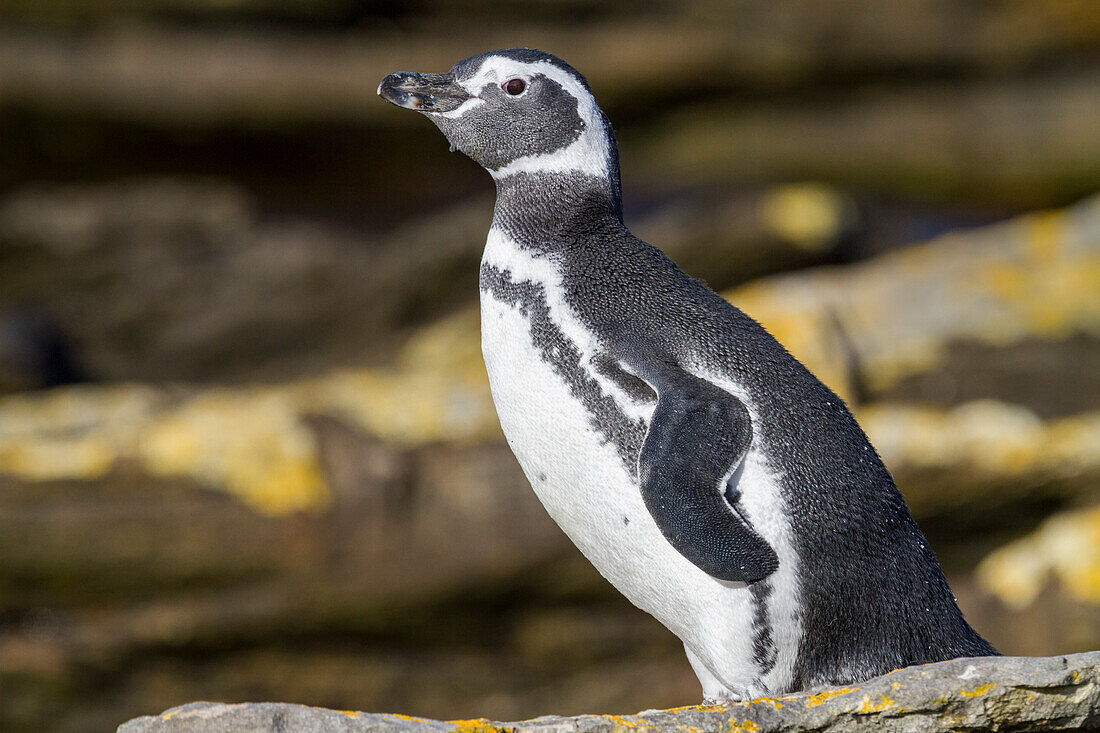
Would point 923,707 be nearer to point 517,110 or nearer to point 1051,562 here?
point 517,110

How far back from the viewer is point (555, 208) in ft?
5.69

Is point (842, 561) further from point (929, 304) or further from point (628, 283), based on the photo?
point (929, 304)

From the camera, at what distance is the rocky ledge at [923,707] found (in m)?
1.40

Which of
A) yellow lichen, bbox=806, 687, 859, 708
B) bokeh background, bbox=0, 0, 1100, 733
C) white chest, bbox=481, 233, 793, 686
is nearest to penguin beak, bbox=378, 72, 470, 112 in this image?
white chest, bbox=481, 233, 793, 686

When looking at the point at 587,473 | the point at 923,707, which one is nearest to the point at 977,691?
the point at 923,707

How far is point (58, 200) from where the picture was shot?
15.7ft

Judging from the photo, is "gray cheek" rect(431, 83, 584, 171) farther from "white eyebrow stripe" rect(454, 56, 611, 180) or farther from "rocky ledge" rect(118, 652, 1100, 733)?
"rocky ledge" rect(118, 652, 1100, 733)

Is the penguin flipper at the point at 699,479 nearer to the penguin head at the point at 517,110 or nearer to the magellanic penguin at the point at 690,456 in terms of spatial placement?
the magellanic penguin at the point at 690,456

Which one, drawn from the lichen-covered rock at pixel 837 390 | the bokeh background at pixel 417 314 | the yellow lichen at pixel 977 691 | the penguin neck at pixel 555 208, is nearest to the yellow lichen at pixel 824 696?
the yellow lichen at pixel 977 691

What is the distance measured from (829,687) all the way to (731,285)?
133 inches

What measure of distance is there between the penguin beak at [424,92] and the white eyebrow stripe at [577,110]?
0.07 feet

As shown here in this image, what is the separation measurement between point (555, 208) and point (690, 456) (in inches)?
19.5

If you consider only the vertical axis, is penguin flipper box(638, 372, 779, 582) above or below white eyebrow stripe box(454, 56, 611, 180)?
below

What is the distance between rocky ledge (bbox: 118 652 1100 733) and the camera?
1.40 metres
